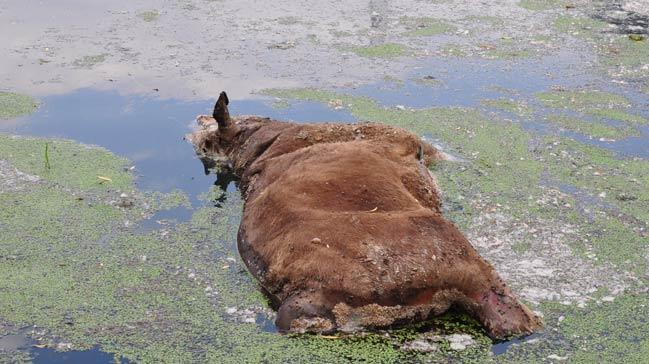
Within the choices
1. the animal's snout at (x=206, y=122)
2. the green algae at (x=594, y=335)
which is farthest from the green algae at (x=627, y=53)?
the green algae at (x=594, y=335)

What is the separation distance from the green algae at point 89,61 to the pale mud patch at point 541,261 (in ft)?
20.9

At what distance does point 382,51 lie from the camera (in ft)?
39.5

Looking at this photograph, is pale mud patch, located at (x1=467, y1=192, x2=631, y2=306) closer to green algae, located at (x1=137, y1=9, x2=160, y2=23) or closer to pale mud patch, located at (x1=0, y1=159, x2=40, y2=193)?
pale mud patch, located at (x1=0, y1=159, x2=40, y2=193)

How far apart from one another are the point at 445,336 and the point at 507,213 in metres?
2.31

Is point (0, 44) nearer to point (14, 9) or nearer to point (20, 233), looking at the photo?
point (14, 9)

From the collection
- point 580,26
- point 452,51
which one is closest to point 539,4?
point 580,26

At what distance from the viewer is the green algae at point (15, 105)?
9781 mm

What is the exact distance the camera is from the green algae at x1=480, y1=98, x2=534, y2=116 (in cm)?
997

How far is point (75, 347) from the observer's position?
546cm

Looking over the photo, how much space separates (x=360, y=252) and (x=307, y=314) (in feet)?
1.80

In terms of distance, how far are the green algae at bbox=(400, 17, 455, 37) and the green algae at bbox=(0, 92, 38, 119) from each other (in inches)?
231

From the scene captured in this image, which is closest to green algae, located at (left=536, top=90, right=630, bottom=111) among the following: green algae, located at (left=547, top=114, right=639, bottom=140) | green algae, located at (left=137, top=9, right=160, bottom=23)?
green algae, located at (left=547, top=114, right=639, bottom=140)

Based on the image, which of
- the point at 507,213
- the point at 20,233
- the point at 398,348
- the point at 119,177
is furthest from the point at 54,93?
the point at 398,348

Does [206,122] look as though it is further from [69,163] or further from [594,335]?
[594,335]
